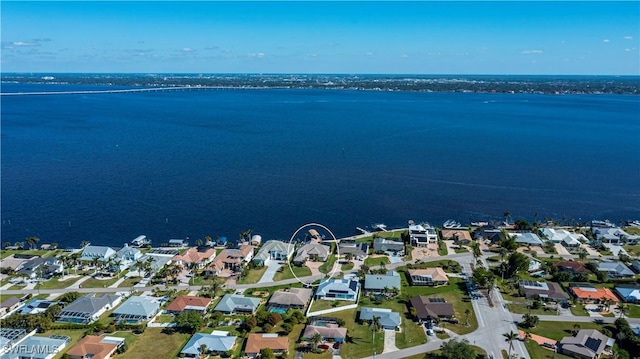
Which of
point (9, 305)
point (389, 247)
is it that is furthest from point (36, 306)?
point (389, 247)

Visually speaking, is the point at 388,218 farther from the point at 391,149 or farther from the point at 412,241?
the point at 391,149

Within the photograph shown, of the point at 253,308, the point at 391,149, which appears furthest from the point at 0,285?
the point at 391,149

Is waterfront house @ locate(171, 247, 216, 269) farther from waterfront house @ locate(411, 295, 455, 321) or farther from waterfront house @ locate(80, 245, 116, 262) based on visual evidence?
waterfront house @ locate(411, 295, 455, 321)

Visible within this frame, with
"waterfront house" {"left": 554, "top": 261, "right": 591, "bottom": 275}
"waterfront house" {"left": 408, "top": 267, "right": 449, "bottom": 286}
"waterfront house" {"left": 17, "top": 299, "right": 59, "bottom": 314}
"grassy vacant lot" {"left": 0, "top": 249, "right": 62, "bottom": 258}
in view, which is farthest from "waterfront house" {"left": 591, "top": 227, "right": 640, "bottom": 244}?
"grassy vacant lot" {"left": 0, "top": 249, "right": 62, "bottom": 258}

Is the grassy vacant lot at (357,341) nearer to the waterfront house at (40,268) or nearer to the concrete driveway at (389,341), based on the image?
the concrete driveway at (389,341)

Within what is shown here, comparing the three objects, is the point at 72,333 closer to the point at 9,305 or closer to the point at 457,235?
the point at 9,305

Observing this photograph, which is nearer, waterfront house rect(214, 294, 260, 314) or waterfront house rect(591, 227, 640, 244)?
waterfront house rect(214, 294, 260, 314)

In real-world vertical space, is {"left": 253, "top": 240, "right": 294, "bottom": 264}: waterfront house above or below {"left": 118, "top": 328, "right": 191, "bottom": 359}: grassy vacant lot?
above
